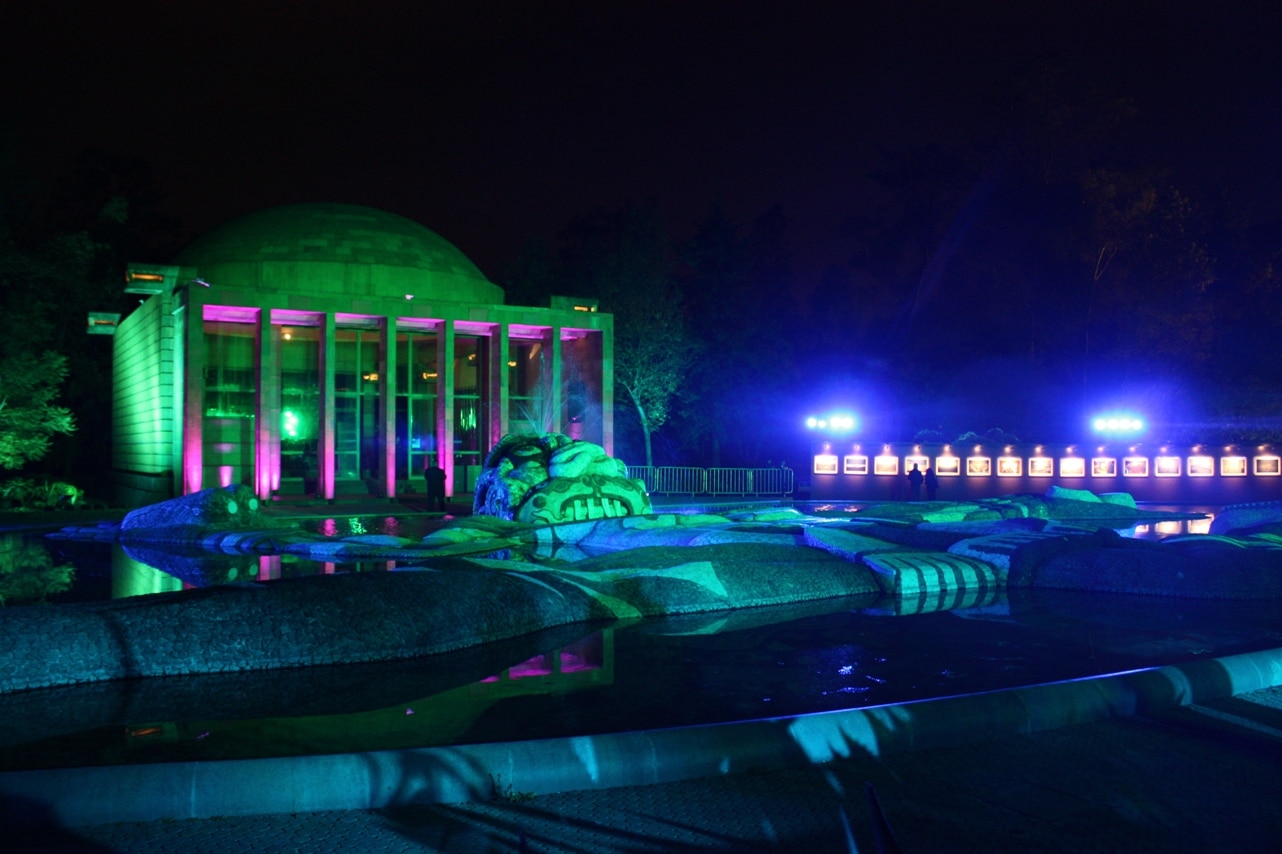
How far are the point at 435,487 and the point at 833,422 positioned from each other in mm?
15662

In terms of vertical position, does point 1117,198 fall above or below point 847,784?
above

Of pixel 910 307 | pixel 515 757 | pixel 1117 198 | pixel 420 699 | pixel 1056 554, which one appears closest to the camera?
pixel 515 757

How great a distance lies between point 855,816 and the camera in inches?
182

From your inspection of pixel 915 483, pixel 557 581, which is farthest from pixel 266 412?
pixel 915 483

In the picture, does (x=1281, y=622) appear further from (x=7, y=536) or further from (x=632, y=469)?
(x=632, y=469)

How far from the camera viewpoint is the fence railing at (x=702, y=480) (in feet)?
114

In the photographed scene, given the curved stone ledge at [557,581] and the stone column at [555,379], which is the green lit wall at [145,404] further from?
the stone column at [555,379]

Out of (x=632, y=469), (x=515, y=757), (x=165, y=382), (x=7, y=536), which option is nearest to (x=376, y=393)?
(x=165, y=382)

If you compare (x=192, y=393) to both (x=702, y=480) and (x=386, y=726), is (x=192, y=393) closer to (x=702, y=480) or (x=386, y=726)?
(x=702, y=480)

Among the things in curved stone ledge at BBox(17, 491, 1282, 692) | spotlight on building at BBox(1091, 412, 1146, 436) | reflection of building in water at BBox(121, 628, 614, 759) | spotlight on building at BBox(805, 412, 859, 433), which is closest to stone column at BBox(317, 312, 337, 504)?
curved stone ledge at BBox(17, 491, 1282, 692)

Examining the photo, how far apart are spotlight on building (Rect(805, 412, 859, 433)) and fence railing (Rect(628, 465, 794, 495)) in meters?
2.68

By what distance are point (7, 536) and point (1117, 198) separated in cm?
3765

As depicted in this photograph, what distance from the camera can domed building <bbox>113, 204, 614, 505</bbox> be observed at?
96.7 ft

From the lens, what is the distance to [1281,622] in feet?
34.3
